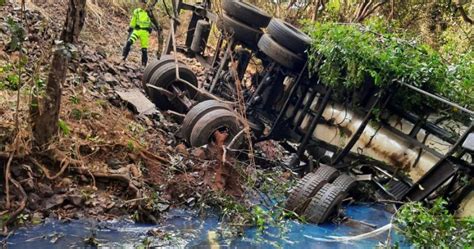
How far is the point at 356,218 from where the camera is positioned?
19.1 ft

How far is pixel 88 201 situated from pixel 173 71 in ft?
12.8

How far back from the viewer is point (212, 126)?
627 cm

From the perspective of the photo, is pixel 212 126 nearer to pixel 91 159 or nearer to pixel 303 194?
pixel 303 194

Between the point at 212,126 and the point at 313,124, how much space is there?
1.44m

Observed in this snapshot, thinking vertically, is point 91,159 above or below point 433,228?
below

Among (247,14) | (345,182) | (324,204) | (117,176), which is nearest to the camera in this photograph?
(117,176)

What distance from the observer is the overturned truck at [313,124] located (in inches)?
212

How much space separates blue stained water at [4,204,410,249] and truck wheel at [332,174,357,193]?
1.40ft

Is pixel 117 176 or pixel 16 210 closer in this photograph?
pixel 16 210

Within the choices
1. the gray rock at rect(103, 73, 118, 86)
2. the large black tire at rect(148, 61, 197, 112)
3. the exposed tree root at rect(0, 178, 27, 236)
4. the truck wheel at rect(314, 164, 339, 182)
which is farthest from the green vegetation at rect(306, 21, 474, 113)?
the exposed tree root at rect(0, 178, 27, 236)

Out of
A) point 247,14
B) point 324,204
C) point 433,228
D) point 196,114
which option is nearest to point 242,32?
point 247,14

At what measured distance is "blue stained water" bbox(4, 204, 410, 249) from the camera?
4020 mm

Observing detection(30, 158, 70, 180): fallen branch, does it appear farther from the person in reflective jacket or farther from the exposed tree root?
the person in reflective jacket

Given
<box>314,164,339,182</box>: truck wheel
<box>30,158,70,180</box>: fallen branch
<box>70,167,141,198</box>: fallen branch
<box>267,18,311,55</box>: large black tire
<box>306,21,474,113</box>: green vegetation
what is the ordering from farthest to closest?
1. <box>267,18,311,55</box>: large black tire
2. <box>314,164,339,182</box>: truck wheel
3. <box>306,21,474,113</box>: green vegetation
4. <box>70,167,141,198</box>: fallen branch
5. <box>30,158,70,180</box>: fallen branch
